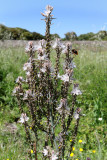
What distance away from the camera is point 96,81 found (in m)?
4.93

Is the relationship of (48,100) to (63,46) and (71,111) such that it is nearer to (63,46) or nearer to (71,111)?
(71,111)

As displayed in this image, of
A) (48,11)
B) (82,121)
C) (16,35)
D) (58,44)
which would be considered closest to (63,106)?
(58,44)

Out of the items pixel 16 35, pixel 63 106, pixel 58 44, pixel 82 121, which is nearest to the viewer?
pixel 63 106

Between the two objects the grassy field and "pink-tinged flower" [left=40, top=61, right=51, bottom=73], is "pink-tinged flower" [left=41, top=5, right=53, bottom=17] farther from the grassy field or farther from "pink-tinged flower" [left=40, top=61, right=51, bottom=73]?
the grassy field

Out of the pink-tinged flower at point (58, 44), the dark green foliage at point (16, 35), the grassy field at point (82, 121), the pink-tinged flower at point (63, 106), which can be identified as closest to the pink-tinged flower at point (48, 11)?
the pink-tinged flower at point (58, 44)

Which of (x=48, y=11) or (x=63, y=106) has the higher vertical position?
(x=48, y=11)

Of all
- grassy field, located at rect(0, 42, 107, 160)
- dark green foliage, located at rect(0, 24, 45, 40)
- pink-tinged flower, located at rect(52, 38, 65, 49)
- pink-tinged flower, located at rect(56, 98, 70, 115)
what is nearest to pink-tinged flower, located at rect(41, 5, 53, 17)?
pink-tinged flower, located at rect(52, 38, 65, 49)

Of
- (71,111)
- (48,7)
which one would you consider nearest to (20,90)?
(71,111)

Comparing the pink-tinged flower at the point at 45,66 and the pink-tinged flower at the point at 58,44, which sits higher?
the pink-tinged flower at the point at 58,44

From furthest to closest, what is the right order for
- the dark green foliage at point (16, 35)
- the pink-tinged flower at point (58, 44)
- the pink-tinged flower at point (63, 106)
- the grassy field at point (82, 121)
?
the dark green foliage at point (16, 35) → the grassy field at point (82, 121) → the pink-tinged flower at point (58, 44) → the pink-tinged flower at point (63, 106)

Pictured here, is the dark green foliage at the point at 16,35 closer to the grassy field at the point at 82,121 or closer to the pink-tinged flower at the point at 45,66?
the grassy field at the point at 82,121

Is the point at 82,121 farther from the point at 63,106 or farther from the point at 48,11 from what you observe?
the point at 48,11

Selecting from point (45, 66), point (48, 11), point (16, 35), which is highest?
point (16, 35)

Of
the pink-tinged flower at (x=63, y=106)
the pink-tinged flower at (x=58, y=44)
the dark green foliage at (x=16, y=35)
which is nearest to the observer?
the pink-tinged flower at (x=63, y=106)
